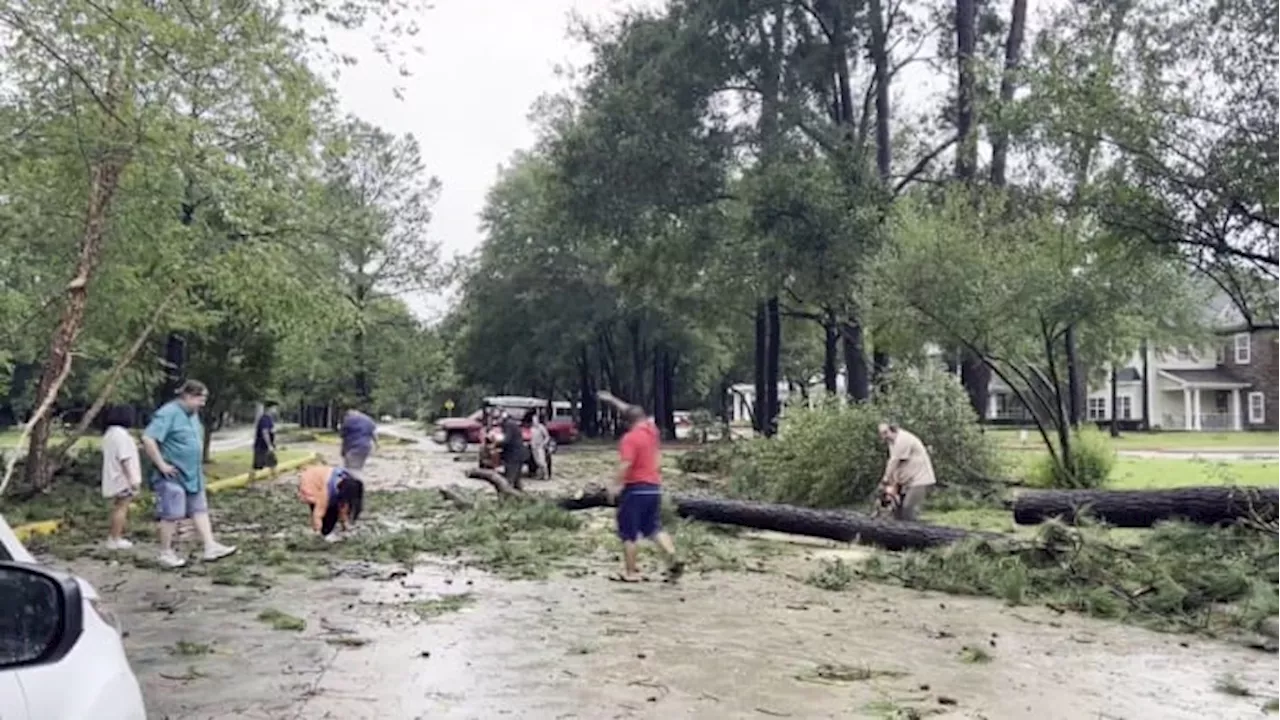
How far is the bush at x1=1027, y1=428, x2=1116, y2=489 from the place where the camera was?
73.8 feet

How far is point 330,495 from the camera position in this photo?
1341cm

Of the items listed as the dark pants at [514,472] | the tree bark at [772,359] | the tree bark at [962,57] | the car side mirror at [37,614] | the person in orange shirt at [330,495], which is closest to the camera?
the car side mirror at [37,614]

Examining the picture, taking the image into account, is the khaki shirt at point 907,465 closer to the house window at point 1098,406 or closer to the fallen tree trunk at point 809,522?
the fallen tree trunk at point 809,522

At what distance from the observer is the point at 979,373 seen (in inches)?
1003

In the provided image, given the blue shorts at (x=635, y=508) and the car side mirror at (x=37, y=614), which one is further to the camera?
the blue shorts at (x=635, y=508)

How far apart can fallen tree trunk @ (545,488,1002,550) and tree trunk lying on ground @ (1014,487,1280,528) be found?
155 cm

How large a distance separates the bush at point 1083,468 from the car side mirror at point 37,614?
22.0 m

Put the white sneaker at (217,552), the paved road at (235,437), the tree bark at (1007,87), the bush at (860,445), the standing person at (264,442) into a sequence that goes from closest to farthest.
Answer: the white sneaker at (217,552)
the tree bark at (1007,87)
the bush at (860,445)
the standing person at (264,442)
the paved road at (235,437)

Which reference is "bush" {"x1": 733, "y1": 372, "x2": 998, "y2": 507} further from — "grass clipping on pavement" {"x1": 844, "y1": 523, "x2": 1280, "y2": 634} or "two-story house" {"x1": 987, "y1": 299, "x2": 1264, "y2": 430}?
"two-story house" {"x1": 987, "y1": 299, "x2": 1264, "y2": 430}

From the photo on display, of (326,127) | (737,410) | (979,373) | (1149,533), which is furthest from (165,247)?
(737,410)

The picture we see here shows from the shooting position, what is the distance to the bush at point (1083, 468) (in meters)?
22.5

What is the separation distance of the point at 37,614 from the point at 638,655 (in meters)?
5.50

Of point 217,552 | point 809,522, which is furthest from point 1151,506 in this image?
point 217,552

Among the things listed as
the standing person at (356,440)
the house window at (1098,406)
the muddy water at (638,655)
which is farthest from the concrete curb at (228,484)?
the house window at (1098,406)
